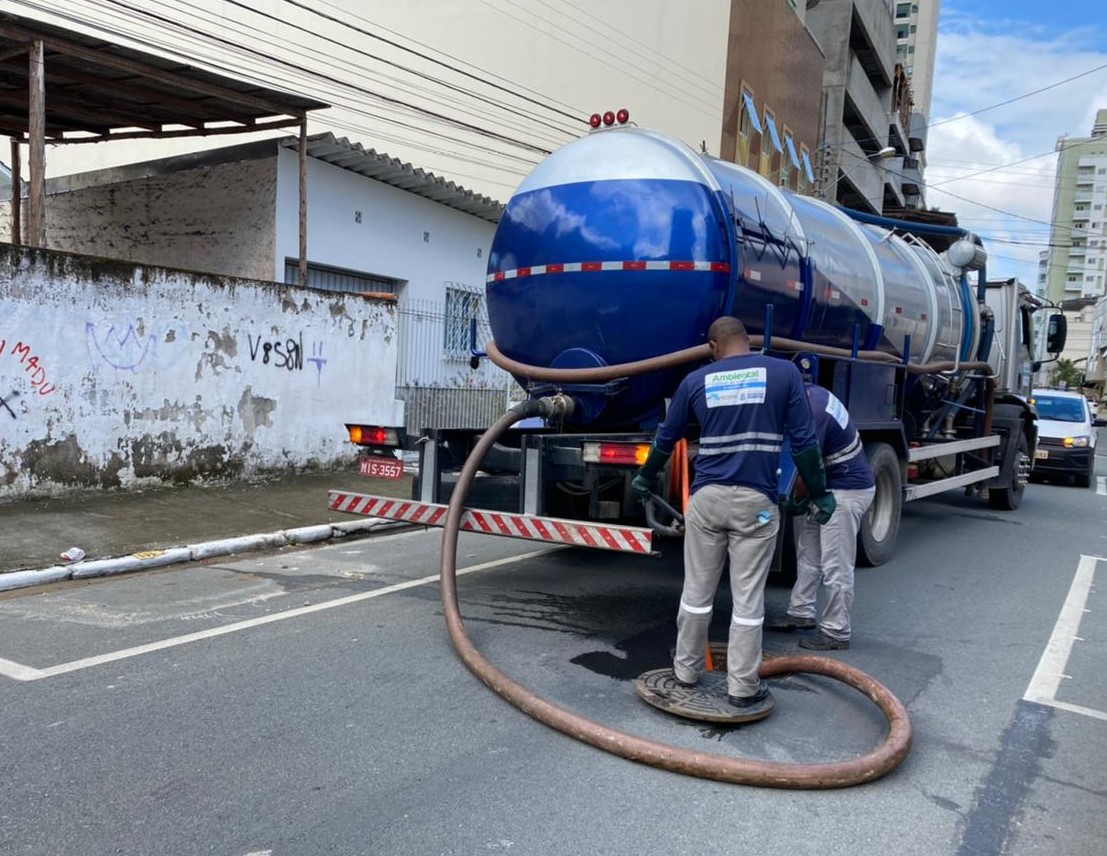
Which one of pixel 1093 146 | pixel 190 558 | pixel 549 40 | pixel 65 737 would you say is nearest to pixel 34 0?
pixel 549 40

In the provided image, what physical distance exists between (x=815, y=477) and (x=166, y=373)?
24.7ft

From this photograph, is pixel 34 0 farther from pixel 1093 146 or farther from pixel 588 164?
pixel 1093 146

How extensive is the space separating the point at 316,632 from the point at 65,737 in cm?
171

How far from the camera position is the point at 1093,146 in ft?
414

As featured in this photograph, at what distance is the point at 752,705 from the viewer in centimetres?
425

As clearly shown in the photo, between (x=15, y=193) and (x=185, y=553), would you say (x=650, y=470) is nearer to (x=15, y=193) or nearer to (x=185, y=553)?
(x=185, y=553)

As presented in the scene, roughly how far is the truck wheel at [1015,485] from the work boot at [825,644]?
7278 millimetres

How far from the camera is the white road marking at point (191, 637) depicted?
4.62m

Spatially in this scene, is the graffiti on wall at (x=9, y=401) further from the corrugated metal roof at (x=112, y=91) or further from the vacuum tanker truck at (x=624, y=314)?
the vacuum tanker truck at (x=624, y=314)

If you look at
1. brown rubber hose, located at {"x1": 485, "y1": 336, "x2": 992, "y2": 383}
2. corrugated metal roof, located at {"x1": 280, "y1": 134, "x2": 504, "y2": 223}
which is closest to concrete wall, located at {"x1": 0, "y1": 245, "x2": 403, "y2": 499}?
A: corrugated metal roof, located at {"x1": 280, "y1": 134, "x2": 504, "y2": 223}

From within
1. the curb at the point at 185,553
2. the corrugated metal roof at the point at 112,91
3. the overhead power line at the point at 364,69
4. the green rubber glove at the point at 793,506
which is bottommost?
the curb at the point at 185,553

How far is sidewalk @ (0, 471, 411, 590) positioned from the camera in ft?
23.4

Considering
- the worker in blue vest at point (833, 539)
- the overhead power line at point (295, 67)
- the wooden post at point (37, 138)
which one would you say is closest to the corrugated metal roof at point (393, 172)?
the overhead power line at point (295, 67)

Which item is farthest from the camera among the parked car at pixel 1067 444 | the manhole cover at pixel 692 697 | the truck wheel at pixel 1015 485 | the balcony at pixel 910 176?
the balcony at pixel 910 176
